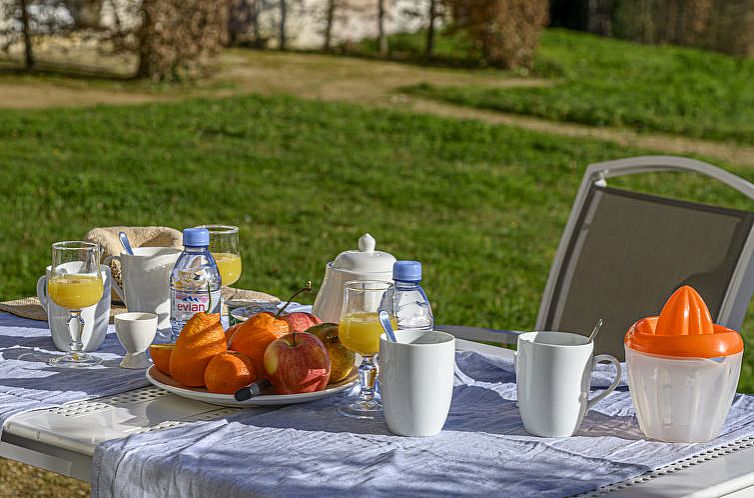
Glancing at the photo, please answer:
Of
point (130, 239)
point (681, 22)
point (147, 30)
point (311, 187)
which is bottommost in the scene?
point (311, 187)

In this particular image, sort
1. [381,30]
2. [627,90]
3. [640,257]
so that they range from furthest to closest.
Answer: [381,30] < [627,90] < [640,257]

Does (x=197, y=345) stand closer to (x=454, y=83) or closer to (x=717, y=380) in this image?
(x=717, y=380)

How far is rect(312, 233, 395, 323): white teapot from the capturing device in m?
2.11

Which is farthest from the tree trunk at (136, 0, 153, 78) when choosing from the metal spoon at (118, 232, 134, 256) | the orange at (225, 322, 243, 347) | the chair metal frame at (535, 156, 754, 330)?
the orange at (225, 322, 243, 347)

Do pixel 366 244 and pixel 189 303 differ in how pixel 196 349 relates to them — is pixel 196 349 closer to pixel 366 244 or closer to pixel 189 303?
pixel 189 303

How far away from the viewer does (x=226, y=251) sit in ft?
7.79

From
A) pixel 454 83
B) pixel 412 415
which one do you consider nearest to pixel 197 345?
pixel 412 415

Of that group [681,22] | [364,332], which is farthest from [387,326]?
[681,22]

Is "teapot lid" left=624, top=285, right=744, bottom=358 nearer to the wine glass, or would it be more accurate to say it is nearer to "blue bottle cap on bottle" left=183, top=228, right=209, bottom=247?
"blue bottle cap on bottle" left=183, top=228, right=209, bottom=247

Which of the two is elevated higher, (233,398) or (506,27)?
(506,27)

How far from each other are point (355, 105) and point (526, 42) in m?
3.80

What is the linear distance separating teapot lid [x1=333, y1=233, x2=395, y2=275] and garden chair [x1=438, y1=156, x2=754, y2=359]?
60 cm

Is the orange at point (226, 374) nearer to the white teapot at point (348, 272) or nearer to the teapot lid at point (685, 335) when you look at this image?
the white teapot at point (348, 272)

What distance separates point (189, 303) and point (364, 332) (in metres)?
0.48
